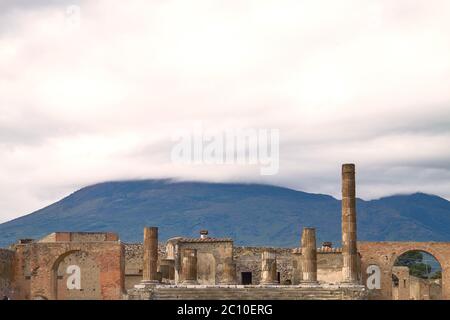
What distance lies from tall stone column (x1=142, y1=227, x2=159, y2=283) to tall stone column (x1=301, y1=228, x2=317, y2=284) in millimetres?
6127

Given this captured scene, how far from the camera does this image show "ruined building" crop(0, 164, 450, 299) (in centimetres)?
4506

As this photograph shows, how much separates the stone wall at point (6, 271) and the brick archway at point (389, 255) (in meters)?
19.4

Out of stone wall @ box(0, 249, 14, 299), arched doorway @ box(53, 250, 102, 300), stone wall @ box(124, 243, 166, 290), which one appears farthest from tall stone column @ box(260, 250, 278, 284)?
stone wall @ box(124, 243, 166, 290)

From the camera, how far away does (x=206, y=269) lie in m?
56.4

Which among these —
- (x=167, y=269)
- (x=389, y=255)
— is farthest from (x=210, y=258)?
(x=389, y=255)

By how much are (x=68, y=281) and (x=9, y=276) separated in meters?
5.74

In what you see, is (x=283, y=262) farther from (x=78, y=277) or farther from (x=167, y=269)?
(x=78, y=277)

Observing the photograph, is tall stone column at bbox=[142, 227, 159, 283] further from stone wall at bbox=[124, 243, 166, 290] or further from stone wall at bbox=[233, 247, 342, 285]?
stone wall at bbox=[124, 243, 166, 290]

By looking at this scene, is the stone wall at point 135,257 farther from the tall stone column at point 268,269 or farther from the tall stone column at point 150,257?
the tall stone column at point 268,269

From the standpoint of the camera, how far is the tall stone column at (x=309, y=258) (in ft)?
155

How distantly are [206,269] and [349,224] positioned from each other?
449 inches
